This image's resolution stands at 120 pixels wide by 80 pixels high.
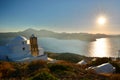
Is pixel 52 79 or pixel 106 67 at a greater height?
pixel 52 79

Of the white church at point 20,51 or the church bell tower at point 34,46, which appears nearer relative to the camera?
the white church at point 20,51

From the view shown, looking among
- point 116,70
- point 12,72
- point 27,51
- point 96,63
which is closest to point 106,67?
point 116,70

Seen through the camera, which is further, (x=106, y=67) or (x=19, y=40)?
(x=19, y=40)

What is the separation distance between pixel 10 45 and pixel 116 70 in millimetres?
24556

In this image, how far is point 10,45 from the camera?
42812 millimetres

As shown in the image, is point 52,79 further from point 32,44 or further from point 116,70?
point 32,44

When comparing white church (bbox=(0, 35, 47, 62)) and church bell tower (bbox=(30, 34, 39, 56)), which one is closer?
white church (bbox=(0, 35, 47, 62))

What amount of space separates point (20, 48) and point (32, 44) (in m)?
3.13

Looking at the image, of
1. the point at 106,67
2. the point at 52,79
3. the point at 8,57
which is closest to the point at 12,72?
the point at 52,79

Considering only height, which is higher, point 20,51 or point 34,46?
point 34,46

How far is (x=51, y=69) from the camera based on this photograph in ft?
60.8

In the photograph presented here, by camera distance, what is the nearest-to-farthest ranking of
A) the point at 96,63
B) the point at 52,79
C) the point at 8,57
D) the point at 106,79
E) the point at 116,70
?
the point at 52,79 < the point at 106,79 < the point at 116,70 < the point at 96,63 < the point at 8,57

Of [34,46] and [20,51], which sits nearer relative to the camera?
[20,51]

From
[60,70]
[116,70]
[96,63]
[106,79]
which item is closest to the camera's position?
[106,79]
